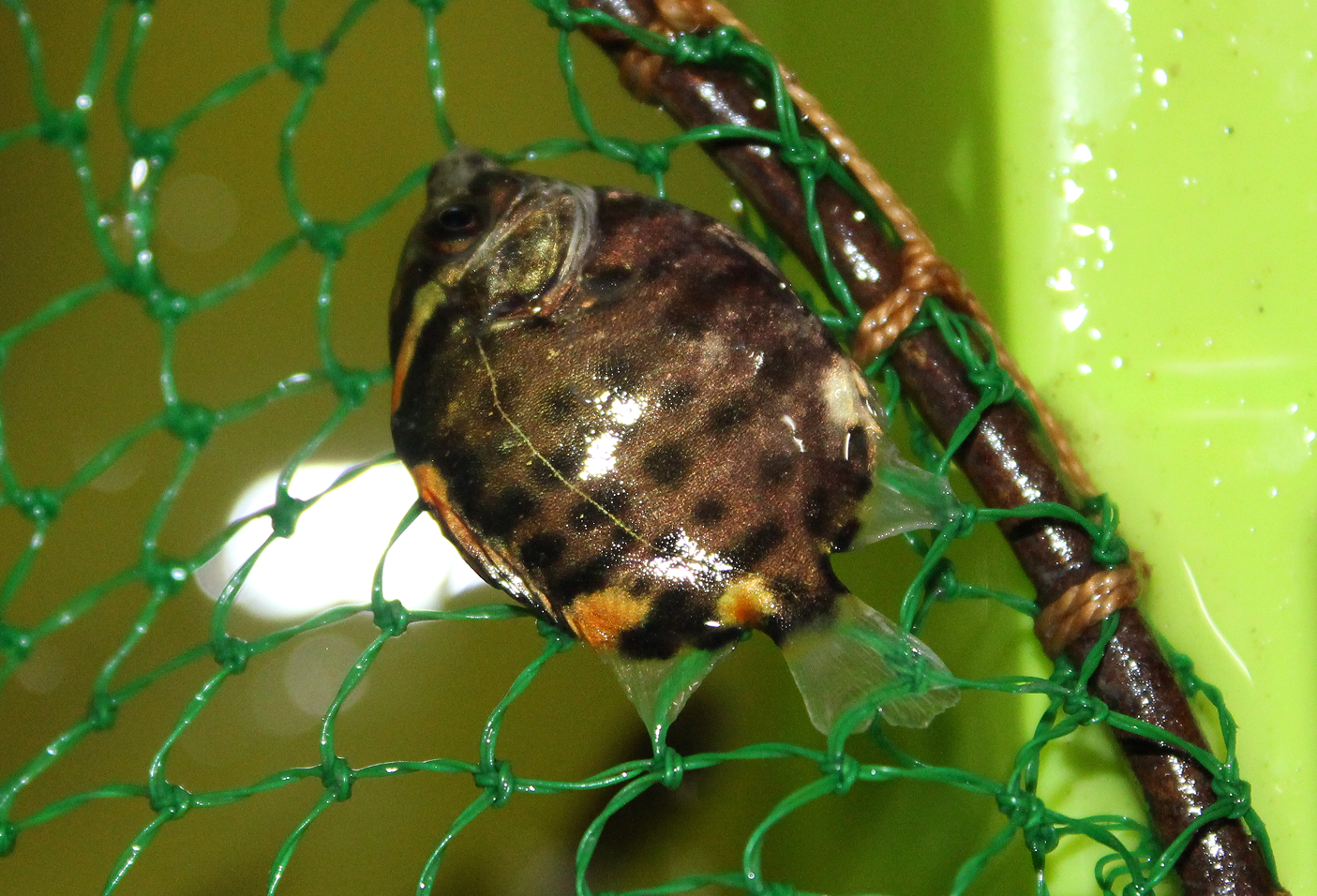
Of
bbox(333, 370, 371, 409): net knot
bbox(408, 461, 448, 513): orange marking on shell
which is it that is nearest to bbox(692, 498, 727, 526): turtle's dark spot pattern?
bbox(408, 461, 448, 513): orange marking on shell

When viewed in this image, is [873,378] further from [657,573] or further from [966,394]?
[657,573]

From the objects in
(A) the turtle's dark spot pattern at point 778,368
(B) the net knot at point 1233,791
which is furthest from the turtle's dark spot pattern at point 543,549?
(B) the net knot at point 1233,791

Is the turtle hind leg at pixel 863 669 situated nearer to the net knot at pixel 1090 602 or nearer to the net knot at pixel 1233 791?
the net knot at pixel 1090 602

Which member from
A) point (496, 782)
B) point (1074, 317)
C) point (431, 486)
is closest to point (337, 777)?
point (496, 782)

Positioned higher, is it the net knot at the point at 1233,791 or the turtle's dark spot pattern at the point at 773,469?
the turtle's dark spot pattern at the point at 773,469

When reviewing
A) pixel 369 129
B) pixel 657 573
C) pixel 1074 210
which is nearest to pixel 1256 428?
pixel 1074 210

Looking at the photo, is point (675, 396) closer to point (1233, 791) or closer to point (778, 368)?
point (778, 368)
